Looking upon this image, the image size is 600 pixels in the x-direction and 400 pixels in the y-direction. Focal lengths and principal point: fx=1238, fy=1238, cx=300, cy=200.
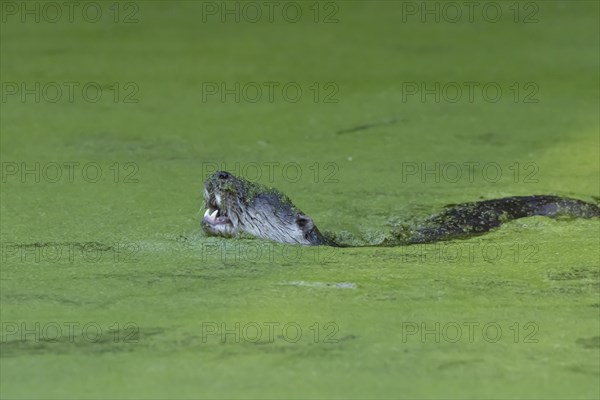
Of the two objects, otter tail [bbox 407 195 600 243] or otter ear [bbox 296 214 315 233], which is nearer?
otter ear [bbox 296 214 315 233]

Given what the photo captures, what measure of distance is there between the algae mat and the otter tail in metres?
0.11

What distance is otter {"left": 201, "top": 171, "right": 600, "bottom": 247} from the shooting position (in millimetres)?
5602

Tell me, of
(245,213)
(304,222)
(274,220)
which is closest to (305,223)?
(304,222)

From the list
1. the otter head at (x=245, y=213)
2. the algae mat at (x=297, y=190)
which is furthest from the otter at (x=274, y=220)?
Result: the algae mat at (x=297, y=190)

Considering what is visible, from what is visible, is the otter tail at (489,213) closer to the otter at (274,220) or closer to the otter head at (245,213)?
the otter at (274,220)

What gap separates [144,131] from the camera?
769 centimetres

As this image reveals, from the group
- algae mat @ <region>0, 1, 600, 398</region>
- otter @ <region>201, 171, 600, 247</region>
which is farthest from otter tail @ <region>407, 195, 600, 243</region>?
algae mat @ <region>0, 1, 600, 398</region>

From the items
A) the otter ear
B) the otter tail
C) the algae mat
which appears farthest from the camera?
the otter tail

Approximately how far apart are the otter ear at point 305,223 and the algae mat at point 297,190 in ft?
0.48

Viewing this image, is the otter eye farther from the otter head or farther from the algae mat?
the algae mat

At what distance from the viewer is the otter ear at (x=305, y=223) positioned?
5.54 metres

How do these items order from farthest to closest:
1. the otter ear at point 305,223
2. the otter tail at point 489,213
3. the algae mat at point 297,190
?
the otter tail at point 489,213 < the otter ear at point 305,223 < the algae mat at point 297,190

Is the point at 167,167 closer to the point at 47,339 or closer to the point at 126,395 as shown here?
the point at 47,339

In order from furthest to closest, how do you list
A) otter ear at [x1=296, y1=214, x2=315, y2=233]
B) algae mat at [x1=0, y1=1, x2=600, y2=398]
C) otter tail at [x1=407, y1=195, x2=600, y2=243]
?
otter tail at [x1=407, y1=195, x2=600, y2=243] → otter ear at [x1=296, y1=214, x2=315, y2=233] → algae mat at [x1=0, y1=1, x2=600, y2=398]
